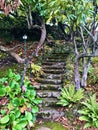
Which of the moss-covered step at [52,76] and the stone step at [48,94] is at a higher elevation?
the moss-covered step at [52,76]

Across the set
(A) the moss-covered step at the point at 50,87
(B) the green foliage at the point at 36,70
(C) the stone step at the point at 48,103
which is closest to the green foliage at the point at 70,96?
(C) the stone step at the point at 48,103

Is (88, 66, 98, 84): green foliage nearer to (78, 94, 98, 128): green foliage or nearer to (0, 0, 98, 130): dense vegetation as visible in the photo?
(0, 0, 98, 130): dense vegetation

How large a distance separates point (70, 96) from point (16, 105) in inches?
71.4

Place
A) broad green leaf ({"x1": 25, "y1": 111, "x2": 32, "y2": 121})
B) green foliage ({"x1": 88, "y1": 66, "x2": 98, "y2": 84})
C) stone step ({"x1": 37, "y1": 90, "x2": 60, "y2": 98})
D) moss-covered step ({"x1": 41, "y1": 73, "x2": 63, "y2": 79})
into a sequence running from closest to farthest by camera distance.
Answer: broad green leaf ({"x1": 25, "y1": 111, "x2": 32, "y2": 121})
stone step ({"x1": 37, "y1": 90, "x2": 60, "y2": 98})
green foliage ({"x1": 88, "y1": 66, "x2": 98, "y2": 84})
moss-covered step ({"x1": 41, "y1": 73, "x2": 63, "y2": 79})

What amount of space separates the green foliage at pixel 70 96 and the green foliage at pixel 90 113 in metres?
0.25

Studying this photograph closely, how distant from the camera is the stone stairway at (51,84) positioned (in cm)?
690

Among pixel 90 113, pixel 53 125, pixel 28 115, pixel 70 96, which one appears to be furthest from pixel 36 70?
pixel 28 115

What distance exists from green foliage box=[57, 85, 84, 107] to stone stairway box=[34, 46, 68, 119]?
30 centimetres

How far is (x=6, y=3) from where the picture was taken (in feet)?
18.2

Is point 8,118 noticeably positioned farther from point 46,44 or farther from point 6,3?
point 46,44

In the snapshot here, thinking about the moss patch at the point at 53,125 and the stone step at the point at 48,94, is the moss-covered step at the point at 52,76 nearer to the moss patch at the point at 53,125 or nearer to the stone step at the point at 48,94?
the stone step at the point at 48,94

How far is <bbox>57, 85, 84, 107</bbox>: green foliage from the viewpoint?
22.5 feet

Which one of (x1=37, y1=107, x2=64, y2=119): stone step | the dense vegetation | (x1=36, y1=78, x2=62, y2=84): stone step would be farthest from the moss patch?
(x1=36, y1=78, x2=62, y2=84): stone step

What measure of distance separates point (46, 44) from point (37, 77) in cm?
305
